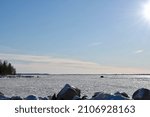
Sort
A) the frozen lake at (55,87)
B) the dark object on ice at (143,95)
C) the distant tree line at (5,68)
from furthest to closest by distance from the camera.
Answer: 1. the distant tree line at (5,68)
2. the frozen lake at (55,87)
3. the dark object on ice at (143,95)

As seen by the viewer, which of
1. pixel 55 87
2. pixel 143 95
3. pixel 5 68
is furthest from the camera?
pixel 5 68

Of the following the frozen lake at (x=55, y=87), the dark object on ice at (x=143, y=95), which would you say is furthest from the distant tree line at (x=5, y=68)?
the dark object on ice at (x=143, y=95)

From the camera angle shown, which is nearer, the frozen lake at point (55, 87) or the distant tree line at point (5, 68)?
the frozen lake at point (55, 87)

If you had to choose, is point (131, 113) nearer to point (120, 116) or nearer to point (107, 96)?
point (120, 116)

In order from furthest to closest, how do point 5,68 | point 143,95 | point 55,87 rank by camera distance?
1. point 5,68
2. point 55,87
3. point 143,95

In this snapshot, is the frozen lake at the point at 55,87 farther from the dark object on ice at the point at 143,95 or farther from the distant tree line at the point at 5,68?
the distant tree line at the point at 5,68

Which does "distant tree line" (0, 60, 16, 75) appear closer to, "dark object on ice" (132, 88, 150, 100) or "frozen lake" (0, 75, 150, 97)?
"frozen lake" (0, 75, 150, 97)

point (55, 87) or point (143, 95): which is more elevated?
point (143, 95)

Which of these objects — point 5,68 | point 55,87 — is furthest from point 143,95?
point 5,68

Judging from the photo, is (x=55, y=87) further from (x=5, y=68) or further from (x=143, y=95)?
(x=5, y=68)

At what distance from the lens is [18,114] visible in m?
11.3

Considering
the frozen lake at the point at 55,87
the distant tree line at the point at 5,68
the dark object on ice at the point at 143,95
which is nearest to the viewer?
the dark object on ice at the point at 143,95

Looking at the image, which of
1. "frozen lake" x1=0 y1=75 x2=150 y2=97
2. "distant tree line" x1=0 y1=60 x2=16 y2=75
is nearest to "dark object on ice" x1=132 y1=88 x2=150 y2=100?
"frozen lake" x1=0 y1=75 x2=150 y2=97

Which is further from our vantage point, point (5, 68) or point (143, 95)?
point (5, 68)
